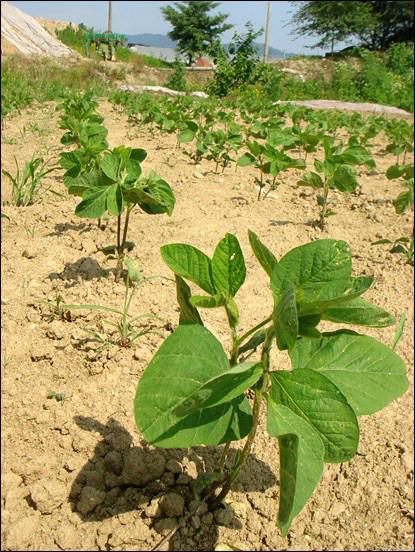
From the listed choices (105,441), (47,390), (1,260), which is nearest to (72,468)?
(105,441)

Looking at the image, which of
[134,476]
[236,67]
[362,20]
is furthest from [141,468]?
[362,20]

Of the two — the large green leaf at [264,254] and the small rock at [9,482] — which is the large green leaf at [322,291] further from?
the small rock at [9,482]

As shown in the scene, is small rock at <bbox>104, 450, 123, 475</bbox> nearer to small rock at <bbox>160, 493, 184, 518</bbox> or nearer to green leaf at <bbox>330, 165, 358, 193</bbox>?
small rock at <bbox>160, 493, 184, 518</bbox>

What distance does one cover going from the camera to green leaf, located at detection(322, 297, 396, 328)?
998 mm

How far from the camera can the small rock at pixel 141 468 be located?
4.50 ft

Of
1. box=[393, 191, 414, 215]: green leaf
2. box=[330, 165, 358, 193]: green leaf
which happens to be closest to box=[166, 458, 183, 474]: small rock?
box=[330, 165, 358, 193]: green leaf

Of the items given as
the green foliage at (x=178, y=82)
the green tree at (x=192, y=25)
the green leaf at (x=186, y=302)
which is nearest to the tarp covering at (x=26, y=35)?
the green foliage at (x=178, y=82)

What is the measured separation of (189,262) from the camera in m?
1.05

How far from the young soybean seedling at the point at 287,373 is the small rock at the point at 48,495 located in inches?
22.5

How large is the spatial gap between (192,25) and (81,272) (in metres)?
34.3

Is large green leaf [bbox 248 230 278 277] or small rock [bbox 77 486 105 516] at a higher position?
large green leaf [bbox 248 230 278 277]

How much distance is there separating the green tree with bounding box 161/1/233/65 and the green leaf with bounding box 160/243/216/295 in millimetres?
32500

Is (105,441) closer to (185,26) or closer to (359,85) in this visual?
(359,85)

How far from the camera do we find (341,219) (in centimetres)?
381
